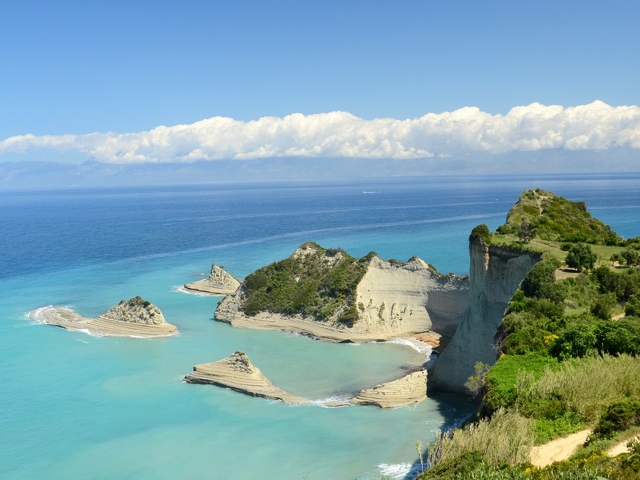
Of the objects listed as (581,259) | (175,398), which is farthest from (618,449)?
(175,398)

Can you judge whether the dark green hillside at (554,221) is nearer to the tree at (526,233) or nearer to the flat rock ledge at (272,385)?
the tree at (526,233)

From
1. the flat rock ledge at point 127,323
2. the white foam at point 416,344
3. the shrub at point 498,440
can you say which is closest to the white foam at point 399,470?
the shrub at point 498,440

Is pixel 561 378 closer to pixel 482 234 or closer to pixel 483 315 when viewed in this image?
pixel 483 315

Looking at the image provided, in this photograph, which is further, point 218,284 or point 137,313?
point 218,284

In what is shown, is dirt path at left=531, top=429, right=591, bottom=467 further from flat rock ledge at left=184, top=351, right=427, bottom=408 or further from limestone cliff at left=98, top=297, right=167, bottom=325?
limestone cliff at left=98, top=297, right=167, bottom=325

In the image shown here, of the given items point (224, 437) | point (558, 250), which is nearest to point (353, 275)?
point (558, 250)

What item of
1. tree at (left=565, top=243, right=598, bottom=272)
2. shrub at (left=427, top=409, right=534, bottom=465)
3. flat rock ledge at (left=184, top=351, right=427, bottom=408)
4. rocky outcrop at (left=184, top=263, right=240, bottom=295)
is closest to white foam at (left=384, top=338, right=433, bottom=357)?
flat rock ledge at (left=184, top=351, right=427, bottom=408)
